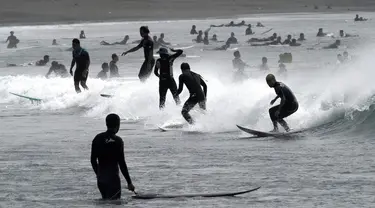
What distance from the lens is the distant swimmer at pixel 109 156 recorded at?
13.0m

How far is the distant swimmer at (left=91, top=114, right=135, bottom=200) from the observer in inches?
513

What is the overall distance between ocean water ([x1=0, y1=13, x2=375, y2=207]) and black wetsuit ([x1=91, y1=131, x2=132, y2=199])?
0.37 metres

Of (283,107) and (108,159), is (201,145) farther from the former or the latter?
(108,159)

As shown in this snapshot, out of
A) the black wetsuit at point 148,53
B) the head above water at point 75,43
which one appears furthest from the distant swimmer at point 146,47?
the head above water at point 75,43

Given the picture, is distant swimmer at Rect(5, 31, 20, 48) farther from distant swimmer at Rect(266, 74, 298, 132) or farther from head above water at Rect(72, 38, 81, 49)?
distant swimmer at Rect(266, 74, 298, 132)

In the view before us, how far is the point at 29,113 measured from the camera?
27672 millimetres

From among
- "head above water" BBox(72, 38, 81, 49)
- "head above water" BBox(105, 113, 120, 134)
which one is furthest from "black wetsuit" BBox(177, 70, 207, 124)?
"head above water" BBox(105, 113, 120, 134)

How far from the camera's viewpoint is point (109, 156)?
1313 cm

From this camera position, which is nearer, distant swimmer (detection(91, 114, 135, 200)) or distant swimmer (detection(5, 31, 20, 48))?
distant swimmer (detection(91, 114, 135, 200))

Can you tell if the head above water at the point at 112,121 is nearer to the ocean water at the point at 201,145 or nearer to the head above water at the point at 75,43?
the ocean water at the point at 201,145

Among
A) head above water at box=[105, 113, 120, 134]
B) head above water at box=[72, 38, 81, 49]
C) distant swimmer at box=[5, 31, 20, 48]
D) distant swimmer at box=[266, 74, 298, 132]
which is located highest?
head above water at box=[72, 38, 81, 49]

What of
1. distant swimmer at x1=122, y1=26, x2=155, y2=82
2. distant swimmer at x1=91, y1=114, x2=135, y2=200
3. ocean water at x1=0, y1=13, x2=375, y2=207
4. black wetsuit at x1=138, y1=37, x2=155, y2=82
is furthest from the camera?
black wetsuit at x1=138, y1=37, x2=155, y2=82

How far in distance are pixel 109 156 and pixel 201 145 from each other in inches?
252

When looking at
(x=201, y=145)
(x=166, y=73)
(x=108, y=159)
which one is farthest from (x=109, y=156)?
(x=166, y=73)
